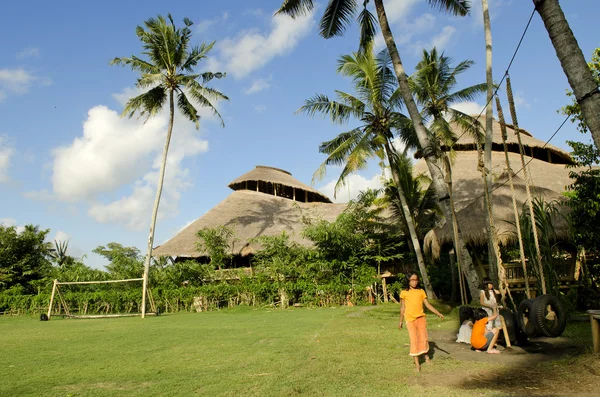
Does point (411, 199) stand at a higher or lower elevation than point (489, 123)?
lower

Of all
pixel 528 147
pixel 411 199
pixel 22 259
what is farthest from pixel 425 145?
pixel 22 259

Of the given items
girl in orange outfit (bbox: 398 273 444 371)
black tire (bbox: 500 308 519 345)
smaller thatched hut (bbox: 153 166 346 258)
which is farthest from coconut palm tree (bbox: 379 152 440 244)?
girl in orange outfit (bbox: 398 273 444 371)

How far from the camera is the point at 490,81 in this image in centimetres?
1107

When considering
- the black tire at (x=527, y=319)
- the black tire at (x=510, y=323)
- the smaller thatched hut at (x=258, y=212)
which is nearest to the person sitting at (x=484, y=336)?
the black tire at (x=510, y=323)

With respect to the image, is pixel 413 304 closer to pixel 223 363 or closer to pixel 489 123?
pixel 223 363

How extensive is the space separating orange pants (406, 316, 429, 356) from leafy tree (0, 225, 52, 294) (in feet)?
70.3

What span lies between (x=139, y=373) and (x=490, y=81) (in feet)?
34.3

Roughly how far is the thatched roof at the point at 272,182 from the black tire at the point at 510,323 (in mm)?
22765

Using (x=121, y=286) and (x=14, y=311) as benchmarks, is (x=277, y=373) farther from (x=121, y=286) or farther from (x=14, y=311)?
(x=14, y=311)

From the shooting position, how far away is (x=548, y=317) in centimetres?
674

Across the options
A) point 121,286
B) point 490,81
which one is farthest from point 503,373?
point 121,286

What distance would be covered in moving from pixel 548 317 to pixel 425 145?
15.0 ft

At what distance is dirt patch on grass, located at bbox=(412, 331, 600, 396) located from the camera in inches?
173

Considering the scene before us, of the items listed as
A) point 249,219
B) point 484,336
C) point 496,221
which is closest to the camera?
point 484,336
